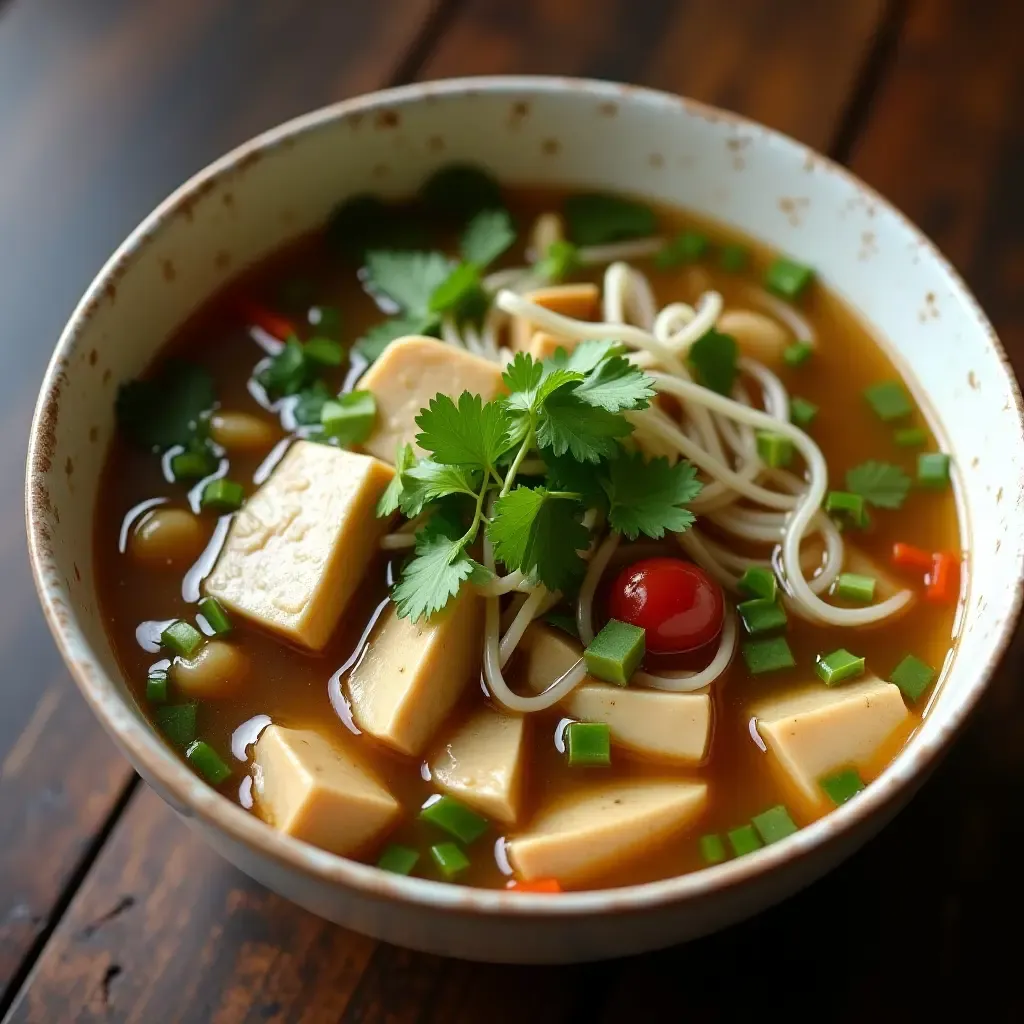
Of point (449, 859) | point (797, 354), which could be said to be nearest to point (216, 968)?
point (449, 859)

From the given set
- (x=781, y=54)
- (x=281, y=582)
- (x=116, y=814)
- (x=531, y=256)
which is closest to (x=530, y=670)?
(x=281, y=582)

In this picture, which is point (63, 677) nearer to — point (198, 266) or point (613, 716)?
point (198, 266)

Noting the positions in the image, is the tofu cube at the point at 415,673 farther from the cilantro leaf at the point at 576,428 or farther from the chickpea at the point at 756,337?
the chickpea at the point at 756,337

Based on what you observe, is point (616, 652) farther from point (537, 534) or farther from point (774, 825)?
point (774, 825)

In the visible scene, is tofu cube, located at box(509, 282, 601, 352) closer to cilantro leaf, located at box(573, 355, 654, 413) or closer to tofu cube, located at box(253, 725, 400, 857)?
cilantro leaf, located at box(573, 355, 654, 413)

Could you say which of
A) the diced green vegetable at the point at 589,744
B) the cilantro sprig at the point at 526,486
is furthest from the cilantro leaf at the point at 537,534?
the diced green vegetable at the point at 589,744

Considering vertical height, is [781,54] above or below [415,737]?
above
